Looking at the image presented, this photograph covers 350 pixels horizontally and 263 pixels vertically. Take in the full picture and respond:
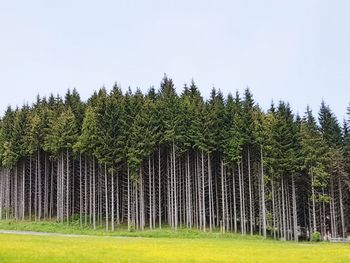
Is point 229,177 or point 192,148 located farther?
point 229,177

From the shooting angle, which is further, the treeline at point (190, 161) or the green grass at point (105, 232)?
the treeline at point (190, 161)

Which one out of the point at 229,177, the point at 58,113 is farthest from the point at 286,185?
the point at 58,113

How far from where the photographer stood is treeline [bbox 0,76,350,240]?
6569 centimetres

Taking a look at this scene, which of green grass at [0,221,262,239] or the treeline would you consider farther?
the treeline

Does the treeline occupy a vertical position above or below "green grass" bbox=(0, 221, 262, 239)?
above

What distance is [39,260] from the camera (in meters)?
22.2

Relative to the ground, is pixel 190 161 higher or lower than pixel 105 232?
higher

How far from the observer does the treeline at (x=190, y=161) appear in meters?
65.7

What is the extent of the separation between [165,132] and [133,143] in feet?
16.4

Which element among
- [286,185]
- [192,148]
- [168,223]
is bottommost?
[168,223]

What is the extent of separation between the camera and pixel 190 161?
72125mm

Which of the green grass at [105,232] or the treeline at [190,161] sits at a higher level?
the treeline at [190,161]

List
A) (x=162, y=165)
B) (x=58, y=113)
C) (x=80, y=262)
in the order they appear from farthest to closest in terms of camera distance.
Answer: (x=58, y=113)
(x=162, y=165)
(x=80, y=262)

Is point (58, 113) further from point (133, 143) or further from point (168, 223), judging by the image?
point (168, 223)
